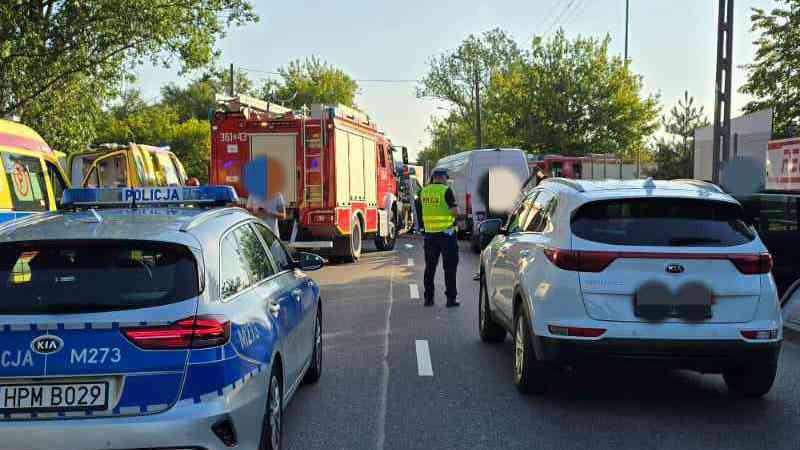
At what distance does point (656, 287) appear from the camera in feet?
19.1

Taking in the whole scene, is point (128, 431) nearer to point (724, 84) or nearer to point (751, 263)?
point (751, 263)

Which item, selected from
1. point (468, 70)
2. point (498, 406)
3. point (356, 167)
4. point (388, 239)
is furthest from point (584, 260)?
point (468, 70)

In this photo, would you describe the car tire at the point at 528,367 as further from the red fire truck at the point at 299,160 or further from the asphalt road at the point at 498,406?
the red fire truck at the point at 299,160

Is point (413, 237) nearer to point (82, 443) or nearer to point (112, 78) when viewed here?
point (112, 78)

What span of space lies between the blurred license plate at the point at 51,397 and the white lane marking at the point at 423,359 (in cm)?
381

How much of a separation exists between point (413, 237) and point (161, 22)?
10.3 m

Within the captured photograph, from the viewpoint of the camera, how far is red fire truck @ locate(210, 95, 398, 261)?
57.5 ft

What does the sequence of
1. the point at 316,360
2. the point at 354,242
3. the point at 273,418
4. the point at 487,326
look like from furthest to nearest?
the point at 354,242, the point at 487,326, the point at 316,360, the point at 273,418

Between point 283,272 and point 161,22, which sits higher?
point 161,22

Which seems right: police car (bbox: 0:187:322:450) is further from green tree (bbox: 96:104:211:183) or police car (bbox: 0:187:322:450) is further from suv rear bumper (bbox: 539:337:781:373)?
green tree (bbox: 96:104:211:183)

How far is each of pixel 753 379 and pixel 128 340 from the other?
14.6 ft

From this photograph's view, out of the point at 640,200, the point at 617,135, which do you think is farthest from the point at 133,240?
the point at 617,135

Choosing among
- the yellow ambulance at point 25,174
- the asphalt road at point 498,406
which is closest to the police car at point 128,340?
the asphalt road at point 498,406

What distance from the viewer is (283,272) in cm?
605
